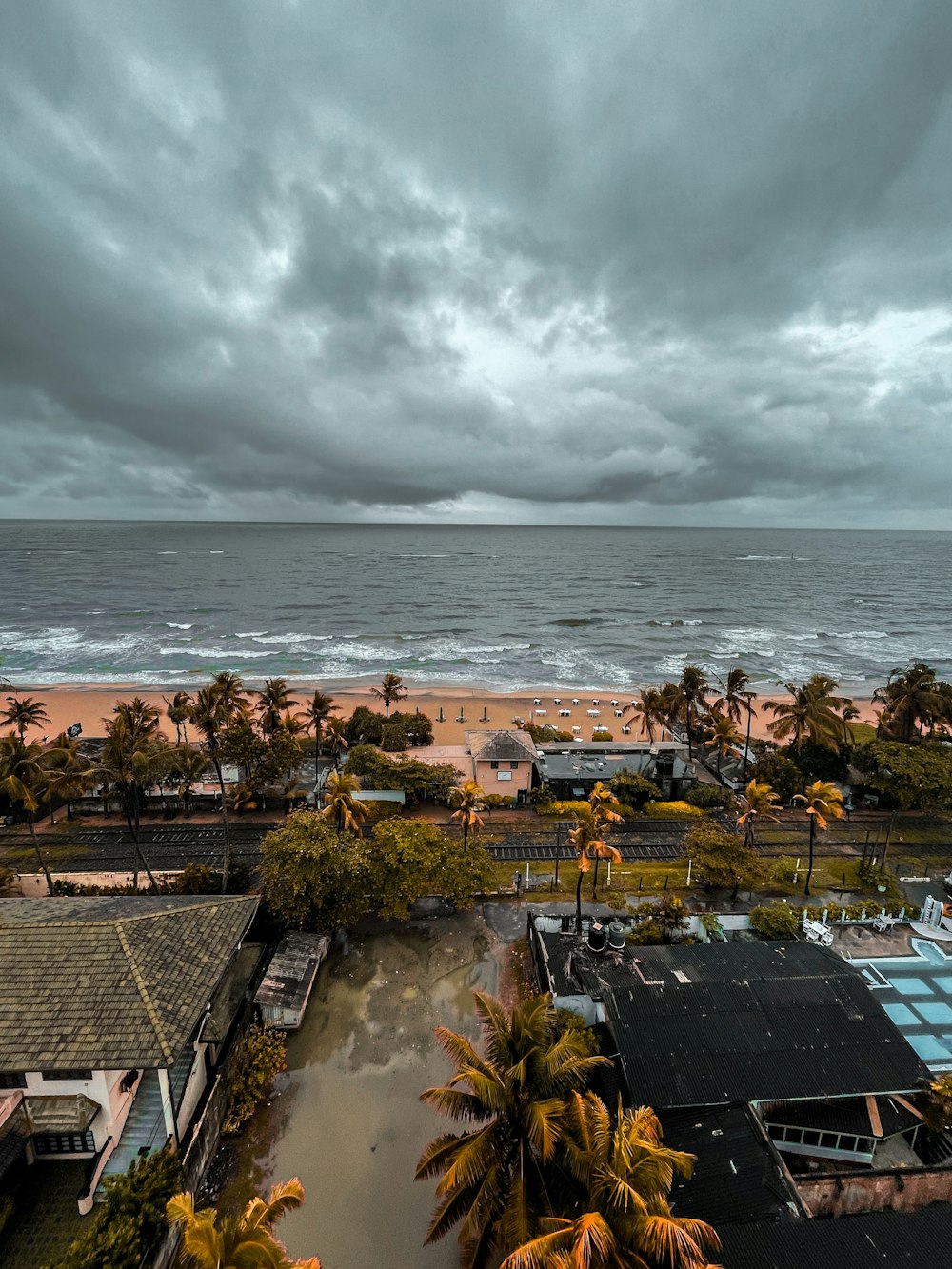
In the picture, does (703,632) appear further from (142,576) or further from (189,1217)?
(142,576)

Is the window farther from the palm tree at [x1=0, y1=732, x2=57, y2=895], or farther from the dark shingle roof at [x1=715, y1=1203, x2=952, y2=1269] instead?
the dark shingle roof at [x1=715, y1=1203, x2=952, y2=1269]

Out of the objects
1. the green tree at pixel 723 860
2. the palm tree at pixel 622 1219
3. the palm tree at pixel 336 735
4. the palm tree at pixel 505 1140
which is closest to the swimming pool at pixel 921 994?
the green tree at pixel 723 860

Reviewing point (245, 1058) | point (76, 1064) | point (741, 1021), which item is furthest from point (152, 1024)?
point (741, 1021)

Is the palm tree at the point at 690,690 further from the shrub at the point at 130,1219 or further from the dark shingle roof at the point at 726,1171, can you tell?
the shrub at the point at 130,1219

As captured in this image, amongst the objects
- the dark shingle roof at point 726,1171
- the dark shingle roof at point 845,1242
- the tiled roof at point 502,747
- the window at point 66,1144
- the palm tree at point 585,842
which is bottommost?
the window at point 66,1144

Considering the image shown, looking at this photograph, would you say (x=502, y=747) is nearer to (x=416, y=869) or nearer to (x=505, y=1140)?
(x=416, y=869)

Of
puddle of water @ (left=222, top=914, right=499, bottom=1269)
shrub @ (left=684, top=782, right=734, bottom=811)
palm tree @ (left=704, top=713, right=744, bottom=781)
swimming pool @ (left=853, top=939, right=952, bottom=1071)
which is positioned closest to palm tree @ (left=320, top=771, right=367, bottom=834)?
puddle of water @ (left=222, top=914, right=499, bottom=1269)
